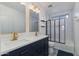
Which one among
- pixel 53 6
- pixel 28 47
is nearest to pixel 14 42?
pixel 28 47

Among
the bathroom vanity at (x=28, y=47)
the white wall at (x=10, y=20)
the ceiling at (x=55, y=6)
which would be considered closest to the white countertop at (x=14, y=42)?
the bathroom vanity at (x=28, y=47)

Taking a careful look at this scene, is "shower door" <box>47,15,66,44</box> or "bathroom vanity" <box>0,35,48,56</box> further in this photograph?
"shower door" <box>47,15,66,44</box>

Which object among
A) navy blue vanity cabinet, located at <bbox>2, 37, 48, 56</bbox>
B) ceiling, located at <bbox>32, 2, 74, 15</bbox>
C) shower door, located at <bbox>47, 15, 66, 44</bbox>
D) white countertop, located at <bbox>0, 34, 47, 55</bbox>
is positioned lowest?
navy blue vanity cabinet, located at <bbox>2, 37, 48, 56</bbox>

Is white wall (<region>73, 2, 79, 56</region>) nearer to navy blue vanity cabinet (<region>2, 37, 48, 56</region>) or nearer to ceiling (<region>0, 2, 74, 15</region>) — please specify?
ceiling (<region>0, 2, 74, 15</region>)

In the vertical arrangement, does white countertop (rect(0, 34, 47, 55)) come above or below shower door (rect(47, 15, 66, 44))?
below

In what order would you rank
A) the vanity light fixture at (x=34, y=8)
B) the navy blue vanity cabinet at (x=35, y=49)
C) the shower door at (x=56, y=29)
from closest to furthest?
the navy blue vanity cabinet at (x=35, y=49) < the shower door at (x=56, y=29) < the vanity light fixture at (x=34, y=8)

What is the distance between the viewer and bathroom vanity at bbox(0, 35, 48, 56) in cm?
96

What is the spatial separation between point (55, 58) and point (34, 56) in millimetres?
272

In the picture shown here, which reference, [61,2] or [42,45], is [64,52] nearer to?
[42,45]

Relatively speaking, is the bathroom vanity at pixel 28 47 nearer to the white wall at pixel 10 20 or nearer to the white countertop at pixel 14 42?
the white countertop at pixel 14 42

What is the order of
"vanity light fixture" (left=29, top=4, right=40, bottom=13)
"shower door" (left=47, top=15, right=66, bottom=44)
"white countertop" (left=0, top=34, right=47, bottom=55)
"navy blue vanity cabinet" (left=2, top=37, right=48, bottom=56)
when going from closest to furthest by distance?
"white countertop" (left=0, top=34, right=47, bottom=55)
"navy blue vanity cabinet" (left=2, top=37, right=48, bottom=56)
"shower door" (left=47, top=15, right=66, bottom=44)
"vanity light fixture" (left=29, top=4, right=40, bottom=13)

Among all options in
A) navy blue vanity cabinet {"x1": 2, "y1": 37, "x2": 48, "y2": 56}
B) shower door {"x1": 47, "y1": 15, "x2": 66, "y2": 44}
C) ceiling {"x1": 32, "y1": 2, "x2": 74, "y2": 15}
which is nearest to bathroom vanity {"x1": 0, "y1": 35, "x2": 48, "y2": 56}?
navy blue vanity cabinet {"x1": 2, "y1": 37, "x2": 48, "y2": 56}

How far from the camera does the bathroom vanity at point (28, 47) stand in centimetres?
96

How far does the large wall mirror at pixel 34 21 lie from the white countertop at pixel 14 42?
0.13 meters
